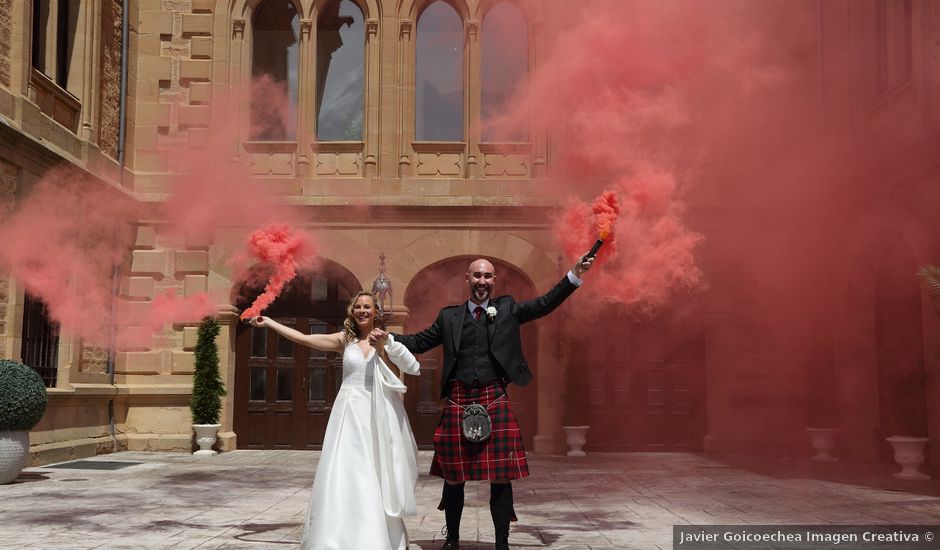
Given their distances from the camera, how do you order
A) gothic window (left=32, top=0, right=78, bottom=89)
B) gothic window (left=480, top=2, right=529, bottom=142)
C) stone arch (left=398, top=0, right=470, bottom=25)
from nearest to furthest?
gothic window (left=32, top=0, right=78, bottom=89) < gothic window (left=480, top=2, right=529, bottom=142) < stone arch (left=398, top=0, right=470, bottom=25)

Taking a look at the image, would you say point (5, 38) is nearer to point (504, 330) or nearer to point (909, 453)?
point (504, 330)

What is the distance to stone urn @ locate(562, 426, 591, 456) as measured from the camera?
54.9ft

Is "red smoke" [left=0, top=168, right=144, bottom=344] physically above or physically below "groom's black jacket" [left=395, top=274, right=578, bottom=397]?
above

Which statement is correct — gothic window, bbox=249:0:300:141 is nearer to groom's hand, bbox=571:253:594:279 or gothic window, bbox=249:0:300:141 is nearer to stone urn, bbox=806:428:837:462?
stone urn, bbox=806:428:837:462

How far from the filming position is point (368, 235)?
1748cm

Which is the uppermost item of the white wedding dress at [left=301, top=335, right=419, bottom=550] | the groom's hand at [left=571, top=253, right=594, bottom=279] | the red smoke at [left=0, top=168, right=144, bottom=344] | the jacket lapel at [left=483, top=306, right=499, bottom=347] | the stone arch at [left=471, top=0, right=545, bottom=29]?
the stone arch at [left=471, top=0, right=545, bottom=29]

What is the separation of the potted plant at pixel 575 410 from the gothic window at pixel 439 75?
4.91 metres

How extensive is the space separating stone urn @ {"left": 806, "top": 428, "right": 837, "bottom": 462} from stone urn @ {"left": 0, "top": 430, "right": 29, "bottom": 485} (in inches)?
448

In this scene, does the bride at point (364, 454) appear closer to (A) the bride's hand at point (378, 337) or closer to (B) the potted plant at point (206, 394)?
(A) the bride's hand at point (378, 337)

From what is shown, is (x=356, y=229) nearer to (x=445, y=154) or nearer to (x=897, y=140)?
(x=445, y=154)

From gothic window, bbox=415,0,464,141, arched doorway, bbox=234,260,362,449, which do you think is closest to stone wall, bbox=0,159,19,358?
arched doorway, bbox=234,260,362,449

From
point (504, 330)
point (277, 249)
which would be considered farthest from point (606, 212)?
point (277, 249)

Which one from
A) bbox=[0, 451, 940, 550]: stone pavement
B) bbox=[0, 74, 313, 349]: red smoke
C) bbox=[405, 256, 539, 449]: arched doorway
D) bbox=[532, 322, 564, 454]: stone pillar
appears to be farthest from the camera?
bbox=[405, 256, 539, 449]: arched doorway

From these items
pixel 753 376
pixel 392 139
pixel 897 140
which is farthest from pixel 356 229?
pixel 897 140
